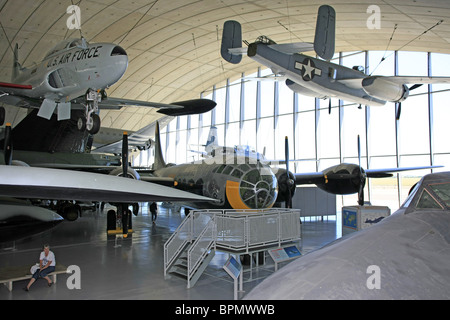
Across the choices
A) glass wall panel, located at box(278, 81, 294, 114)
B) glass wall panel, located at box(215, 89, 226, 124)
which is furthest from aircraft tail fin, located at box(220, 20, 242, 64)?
glass wall panel, located at box(215, 89, 226, 124)

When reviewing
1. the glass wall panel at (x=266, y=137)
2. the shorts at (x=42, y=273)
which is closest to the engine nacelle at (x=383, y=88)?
the shorts at (x=42, y=273)

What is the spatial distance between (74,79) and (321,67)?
10.3 metres

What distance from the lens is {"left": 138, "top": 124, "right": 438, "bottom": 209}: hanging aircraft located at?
1187cm

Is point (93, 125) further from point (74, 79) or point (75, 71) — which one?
point (75, 71)

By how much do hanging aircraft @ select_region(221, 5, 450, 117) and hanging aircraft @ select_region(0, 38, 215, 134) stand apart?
6.14 meters

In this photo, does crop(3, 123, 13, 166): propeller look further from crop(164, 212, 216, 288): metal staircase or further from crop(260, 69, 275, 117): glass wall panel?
crop(260, 69, 275, 117): glass wall panel

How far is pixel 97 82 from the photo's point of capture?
940cm

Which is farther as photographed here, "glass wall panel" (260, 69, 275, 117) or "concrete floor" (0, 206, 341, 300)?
"glass wall panel" (260, 69, 275, 117)

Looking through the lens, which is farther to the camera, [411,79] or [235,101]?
[235,101]

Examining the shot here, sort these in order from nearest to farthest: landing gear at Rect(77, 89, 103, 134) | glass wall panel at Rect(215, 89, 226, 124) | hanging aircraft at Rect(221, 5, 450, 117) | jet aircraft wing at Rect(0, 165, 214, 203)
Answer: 1. jet aircraft wing at Rect(0, 165, 214, 203)
2. landing gear at Rect(77, 89, 103, 134)
3. hanging aircraft at Rect(221, 5, 450, 117)
4. glass wall panel at Rect(215, 89, 226, 124)

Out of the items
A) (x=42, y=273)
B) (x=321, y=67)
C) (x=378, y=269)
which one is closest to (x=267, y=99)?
(x=321, y=67)

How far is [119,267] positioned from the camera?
31.8 ft

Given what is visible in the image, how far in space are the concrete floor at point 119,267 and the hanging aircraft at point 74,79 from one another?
12.7 feet

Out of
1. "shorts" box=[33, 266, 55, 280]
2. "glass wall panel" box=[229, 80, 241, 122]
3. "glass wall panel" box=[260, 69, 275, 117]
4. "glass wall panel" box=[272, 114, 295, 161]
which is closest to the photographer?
"shorts" box=[33, 266, 55, 280]
